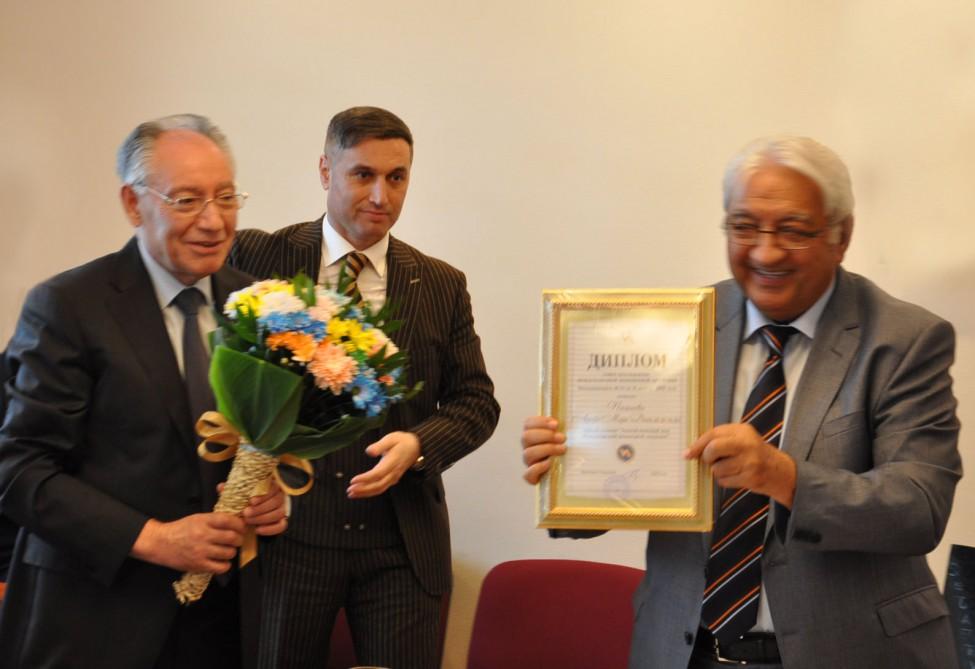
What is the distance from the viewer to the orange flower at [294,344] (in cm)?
212

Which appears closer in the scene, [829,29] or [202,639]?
[202,639]

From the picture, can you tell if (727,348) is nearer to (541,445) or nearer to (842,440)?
(842,440)

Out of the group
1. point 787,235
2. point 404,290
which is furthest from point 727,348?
point 404,290

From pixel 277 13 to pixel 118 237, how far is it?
45.0 inches

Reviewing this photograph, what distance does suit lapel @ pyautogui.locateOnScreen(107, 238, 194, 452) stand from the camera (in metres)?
2.26

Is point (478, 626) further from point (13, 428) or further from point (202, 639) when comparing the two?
point (13, 428)

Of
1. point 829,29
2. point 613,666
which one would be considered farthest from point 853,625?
point 829,29

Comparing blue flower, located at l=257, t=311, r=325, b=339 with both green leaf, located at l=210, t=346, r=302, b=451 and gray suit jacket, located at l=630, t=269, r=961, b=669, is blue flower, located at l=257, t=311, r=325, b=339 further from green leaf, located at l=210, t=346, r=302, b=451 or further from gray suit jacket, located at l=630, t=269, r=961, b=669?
gray suit jacket, located at l=630, t=269, r=961, b=669

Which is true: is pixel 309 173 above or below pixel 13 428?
above

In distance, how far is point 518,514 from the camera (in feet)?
13.5

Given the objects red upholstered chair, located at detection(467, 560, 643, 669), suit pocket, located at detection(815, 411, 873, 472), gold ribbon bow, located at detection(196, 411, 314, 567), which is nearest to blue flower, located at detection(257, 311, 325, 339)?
gold ribbon bow, located at detection(196, 411, 314, 567)

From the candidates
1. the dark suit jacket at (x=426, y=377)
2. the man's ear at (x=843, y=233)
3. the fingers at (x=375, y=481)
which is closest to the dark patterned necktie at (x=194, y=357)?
the fingers at (x=375, y=481)

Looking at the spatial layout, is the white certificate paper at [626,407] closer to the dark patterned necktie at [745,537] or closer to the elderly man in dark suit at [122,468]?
the dark patterned necktie at [745,537]

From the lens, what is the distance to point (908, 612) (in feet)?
6.93
